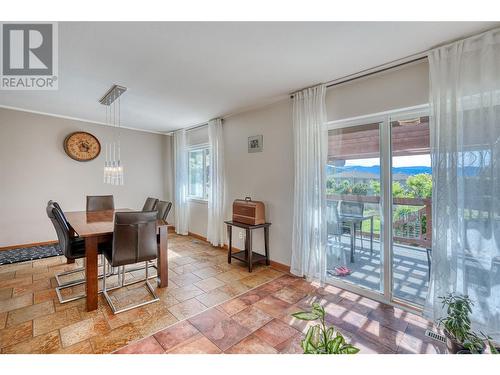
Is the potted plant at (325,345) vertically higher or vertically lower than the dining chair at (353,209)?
lower

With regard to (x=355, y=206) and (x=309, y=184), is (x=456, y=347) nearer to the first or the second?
(x=355, y=206)

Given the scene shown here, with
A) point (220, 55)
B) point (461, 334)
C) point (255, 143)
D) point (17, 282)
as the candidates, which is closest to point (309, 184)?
point (255, 143)

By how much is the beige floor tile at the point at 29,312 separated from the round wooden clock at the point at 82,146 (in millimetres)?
3107

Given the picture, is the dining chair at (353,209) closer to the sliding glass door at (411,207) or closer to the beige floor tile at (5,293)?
the sliding glass door at (411,207)

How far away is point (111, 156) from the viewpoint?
16.8ft

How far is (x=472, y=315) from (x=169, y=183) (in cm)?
577

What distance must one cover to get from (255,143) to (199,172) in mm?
2025

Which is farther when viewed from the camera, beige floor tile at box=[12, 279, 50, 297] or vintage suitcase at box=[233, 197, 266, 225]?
vintage suitcase at box=[233, 197, 266, 225]

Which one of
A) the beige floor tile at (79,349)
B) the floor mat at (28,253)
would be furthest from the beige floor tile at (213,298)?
the floor mat at (28,253)

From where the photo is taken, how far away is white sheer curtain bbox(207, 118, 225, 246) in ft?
14.3

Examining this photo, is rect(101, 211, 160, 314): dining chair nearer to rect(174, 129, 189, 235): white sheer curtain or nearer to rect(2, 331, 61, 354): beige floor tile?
rect(2, 331, 61, 354): beige floor tile

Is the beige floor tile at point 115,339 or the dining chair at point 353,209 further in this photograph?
the dining chair at point 353,209

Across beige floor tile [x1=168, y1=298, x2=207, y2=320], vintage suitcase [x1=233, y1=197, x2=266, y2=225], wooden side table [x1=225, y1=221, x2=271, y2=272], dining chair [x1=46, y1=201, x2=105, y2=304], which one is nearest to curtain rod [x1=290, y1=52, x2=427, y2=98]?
vintage suitcase [x1=233, y1=197, x2=266, y2=225]

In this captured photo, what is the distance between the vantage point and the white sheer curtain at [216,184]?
4352mm
